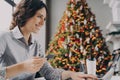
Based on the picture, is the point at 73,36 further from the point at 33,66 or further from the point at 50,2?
the point at 33,66

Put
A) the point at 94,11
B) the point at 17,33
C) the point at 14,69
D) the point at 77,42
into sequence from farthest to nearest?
the point at 94,11 → the point at 77,42 → the point at 17,33 → the point at 14,69

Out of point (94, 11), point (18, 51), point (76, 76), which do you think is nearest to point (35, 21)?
point (18, 51)

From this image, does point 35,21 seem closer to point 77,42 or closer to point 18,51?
point 18,51

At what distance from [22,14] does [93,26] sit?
268 centimetres

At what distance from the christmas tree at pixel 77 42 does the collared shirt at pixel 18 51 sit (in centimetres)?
222

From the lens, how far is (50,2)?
15.2ft

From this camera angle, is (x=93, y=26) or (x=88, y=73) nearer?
(x=88, y=73)

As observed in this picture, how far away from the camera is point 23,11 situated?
58.2 inches

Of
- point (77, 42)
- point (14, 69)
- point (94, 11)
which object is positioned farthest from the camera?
point (94, 11)

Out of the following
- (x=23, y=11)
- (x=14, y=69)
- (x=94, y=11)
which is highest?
(x=94, y=11)

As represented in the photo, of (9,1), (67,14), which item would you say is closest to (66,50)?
(67,14)

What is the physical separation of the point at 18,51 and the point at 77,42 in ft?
8.34

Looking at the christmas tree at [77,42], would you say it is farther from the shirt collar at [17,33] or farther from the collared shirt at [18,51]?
the shirt collar at [17,33]

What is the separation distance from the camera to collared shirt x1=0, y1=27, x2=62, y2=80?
1.35 metres
